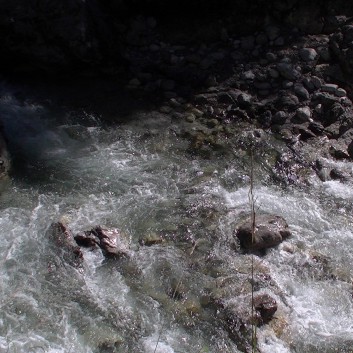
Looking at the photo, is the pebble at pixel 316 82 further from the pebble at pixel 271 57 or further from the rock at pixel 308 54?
the pebble at pixel 271 57

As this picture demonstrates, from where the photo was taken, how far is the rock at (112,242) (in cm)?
479

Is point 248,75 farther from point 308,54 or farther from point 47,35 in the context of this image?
point 47,35

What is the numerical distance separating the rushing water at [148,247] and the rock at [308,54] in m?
1.68

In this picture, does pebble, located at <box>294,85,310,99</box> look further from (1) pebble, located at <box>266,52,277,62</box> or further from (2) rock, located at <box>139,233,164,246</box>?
(2) rock, located at <box>139,233,164,246</box>

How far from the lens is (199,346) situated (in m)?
4.10

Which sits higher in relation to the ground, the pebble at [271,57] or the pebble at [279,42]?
the pebble at [279,42]

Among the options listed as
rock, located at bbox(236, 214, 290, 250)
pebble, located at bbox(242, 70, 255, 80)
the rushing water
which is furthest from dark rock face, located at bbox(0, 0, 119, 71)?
rock, located at bbox(236, 214, 290, 250)

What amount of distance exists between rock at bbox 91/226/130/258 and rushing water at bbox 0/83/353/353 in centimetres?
8

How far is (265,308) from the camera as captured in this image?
4.24 meters

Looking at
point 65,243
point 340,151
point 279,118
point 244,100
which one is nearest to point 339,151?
point 340,151

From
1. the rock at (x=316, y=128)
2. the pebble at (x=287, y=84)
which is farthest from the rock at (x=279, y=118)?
the pebble at (x=287, y=84)

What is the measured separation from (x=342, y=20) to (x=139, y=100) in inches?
111

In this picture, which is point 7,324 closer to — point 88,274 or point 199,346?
point 88,274

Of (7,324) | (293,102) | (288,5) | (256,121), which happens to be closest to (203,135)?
(256,121)
